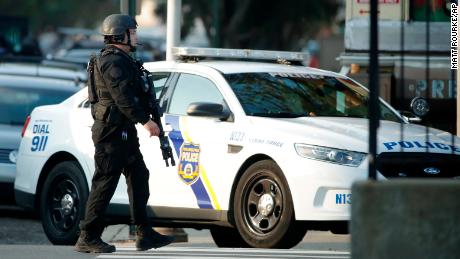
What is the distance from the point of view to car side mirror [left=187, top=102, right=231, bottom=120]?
10.6m

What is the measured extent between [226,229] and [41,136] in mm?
1927

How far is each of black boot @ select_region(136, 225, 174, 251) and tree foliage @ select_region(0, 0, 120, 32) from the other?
6592cm

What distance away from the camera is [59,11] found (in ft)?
322

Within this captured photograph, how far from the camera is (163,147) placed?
9867 millimetres

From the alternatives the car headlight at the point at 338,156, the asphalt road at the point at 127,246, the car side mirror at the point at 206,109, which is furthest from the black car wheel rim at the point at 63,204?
the car headlight at the point at 338,156

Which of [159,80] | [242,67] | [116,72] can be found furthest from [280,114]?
[116,72]

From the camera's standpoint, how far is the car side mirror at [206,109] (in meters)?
10.6

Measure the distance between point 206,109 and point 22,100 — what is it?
4.77 m

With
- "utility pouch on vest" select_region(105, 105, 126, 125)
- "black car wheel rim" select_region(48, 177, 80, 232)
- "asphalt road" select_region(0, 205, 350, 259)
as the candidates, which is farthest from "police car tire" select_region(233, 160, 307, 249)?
"black car wheel rim" select_region(48, 177, 80, 232)

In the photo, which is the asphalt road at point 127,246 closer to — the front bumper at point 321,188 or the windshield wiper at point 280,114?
the front bumper at point 321,188

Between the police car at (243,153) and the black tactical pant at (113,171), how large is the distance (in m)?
1.03

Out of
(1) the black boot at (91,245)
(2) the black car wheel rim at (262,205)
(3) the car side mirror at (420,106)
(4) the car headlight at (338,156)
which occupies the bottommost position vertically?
(1) the black boot at (91,245)

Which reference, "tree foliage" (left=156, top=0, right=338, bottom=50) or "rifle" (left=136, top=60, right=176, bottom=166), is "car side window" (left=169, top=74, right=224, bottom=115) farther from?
"tree foliage" (left=156, top=0, right=338, bottom=50)

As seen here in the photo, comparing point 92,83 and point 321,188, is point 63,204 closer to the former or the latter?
point 92,83
